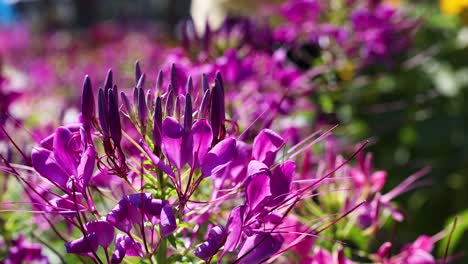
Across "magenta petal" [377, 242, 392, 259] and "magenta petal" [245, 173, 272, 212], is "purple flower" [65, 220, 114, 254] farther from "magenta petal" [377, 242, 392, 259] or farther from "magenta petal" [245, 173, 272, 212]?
"magenta petal" [377, 242, 392, 259]

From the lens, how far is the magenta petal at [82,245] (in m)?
0.53

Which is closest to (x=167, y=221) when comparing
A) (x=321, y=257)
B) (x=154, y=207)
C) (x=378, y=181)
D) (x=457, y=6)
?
(x=154, y=207)

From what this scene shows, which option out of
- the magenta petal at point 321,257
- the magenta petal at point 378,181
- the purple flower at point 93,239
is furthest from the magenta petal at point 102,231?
the magenta petal at point 378,181

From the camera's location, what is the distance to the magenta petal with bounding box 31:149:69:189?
1.81 ft

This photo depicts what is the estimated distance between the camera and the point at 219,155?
0.54m

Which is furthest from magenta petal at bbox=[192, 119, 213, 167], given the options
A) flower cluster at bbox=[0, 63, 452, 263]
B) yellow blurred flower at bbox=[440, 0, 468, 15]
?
yellow blurred flower at bbox=[440, 0, 468, 15]

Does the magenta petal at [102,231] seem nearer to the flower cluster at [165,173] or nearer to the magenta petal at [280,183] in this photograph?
the flower cluster at [165,173]

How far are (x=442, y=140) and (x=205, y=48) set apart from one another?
0.86 m

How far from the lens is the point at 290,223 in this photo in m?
0.70

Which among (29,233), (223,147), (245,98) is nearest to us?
(223,147)

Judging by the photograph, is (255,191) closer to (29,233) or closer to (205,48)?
(29,233)

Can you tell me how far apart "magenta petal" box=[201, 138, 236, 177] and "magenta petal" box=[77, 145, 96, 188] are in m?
0.09

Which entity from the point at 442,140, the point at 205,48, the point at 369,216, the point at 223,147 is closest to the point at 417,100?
the point at 442,140

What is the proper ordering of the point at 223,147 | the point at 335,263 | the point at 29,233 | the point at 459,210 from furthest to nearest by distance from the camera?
the point at 459,210, the point at 29,233, the point at 335,263, the point at 223,147
